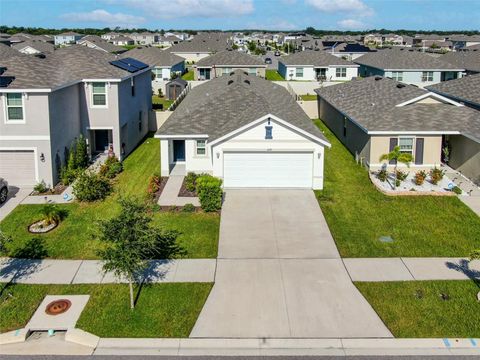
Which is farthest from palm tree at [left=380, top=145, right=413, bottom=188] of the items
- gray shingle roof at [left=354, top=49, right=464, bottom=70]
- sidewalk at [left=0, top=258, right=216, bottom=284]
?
gray shingle roof at [left=354, top=49, right=464, bottom=70]

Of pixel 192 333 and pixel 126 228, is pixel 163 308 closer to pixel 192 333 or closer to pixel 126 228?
pixel 192 333

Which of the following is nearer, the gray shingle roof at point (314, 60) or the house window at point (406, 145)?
the house window at point (406, 145)

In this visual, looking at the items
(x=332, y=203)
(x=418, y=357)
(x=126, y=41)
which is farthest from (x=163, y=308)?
(x=126, y=41)

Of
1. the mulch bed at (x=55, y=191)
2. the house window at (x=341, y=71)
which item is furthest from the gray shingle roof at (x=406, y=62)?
the mulch bed at (x=55, y=191)

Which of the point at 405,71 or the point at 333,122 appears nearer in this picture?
the point at 333,122

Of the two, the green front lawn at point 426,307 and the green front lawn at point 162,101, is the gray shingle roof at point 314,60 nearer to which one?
the green front lawn at point 162,101

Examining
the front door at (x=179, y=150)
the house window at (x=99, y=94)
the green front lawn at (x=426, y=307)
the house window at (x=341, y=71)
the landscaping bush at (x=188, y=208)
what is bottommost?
the green front lawn at (x=426, y=307)
